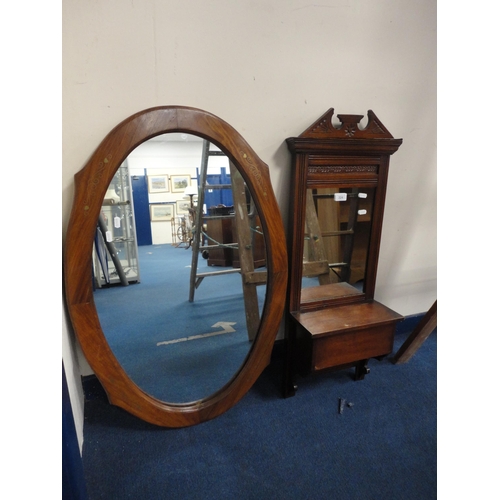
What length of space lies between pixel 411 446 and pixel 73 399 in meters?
1.36

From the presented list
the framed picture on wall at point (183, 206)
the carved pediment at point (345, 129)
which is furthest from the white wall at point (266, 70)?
the framed picture on wall at point (183, 206)

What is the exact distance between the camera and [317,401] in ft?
5.11

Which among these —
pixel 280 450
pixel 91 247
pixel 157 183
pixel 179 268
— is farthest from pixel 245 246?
pixel 280 450

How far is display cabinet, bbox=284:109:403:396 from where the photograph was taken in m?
1.39

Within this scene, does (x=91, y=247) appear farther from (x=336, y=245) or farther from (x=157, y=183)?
(x=336, y=245)

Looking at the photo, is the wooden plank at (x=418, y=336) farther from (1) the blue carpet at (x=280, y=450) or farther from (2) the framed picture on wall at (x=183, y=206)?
(2) the framed picture on wall at (x=183, y=206)

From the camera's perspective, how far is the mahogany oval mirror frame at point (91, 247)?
112 cm

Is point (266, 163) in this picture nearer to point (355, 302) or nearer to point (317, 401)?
point (355, 302)

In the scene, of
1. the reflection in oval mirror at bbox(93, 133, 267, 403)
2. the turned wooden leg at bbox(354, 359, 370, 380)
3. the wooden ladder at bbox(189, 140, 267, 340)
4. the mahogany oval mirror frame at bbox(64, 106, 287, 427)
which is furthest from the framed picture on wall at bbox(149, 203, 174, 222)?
the turned wooden leg at bbox(354, 359, 370, 380)

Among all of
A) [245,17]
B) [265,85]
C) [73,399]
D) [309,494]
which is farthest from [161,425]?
[245,17]

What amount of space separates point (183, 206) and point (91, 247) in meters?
0.38

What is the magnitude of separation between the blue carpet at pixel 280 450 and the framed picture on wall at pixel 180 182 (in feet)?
3.18

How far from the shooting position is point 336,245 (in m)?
1.60

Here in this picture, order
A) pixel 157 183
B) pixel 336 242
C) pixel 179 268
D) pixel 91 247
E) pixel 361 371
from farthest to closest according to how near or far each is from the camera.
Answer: pixel 361 371, pixel 336 242, pixel 179 268, pixel 157 183, pixel 91 247
